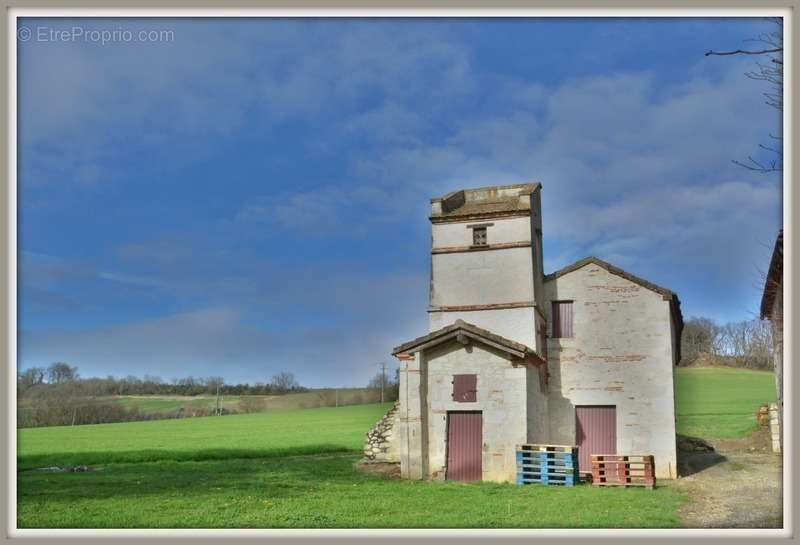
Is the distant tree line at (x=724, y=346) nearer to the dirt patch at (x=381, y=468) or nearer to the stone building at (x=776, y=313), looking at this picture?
the stone building at (x=776, y=313)

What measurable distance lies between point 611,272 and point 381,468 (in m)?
9.70

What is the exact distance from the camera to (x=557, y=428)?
22.7 m

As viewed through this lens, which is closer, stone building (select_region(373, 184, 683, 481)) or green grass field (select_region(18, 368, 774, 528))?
green grass field (select_region(18, 368, 774, 528))

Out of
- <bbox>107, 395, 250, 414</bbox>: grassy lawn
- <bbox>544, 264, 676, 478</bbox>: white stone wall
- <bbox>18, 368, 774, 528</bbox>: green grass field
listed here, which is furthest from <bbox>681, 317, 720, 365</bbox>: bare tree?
<bbox>107, 395, 250, 414</bbox>: grassy lawn

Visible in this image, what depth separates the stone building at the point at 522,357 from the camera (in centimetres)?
2009

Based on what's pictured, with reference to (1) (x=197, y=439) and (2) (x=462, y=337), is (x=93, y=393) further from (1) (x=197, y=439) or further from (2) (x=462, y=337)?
(2) (x=462, y=337)

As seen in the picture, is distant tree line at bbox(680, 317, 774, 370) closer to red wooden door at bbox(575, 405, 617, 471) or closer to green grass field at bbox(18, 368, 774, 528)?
green grass field at bbox(18, 368, 774, 528)

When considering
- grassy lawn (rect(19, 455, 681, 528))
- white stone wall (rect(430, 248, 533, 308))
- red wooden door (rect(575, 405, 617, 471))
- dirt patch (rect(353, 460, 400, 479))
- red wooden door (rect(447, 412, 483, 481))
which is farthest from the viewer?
white stone wall (rect(430, 248, 533, 308))

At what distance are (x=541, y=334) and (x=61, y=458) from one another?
2124 cm

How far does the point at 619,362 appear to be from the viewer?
2264cm

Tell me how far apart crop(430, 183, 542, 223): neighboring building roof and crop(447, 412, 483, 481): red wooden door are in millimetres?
6634

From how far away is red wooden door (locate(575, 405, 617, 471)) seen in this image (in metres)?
22.2

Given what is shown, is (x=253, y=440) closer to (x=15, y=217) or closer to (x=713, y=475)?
(x=713, y=475)

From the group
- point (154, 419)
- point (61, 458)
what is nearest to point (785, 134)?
point (61, 458)
